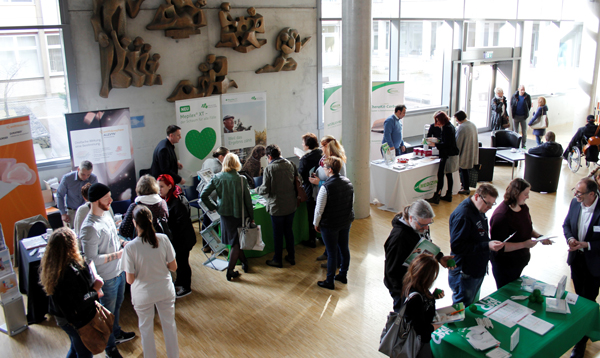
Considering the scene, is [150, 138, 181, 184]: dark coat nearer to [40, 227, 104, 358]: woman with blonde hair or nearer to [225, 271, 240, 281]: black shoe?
[225, 271, 240, 281]: black shoe

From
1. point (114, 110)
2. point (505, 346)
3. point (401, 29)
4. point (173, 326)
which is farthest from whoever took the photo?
point (401, 29)

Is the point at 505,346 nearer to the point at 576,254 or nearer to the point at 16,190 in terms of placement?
the point at 576,254

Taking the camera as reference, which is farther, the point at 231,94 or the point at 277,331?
the point at 231,94

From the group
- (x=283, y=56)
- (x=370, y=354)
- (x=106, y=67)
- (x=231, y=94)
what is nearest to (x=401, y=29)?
(x=283, y=56)

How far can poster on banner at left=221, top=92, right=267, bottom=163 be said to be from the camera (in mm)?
7172

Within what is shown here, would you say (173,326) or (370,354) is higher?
(173,326)

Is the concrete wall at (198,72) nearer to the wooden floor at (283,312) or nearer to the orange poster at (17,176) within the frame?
the orange poster at (17,176)

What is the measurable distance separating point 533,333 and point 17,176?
5.65 metres

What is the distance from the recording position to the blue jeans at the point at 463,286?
3.78 meters

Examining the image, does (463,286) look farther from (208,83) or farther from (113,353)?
(208,83)

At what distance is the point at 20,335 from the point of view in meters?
4.37

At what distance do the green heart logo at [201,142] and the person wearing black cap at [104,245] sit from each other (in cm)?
307

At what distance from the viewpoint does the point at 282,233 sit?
5.51m

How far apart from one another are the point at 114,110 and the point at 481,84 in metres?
10.6
